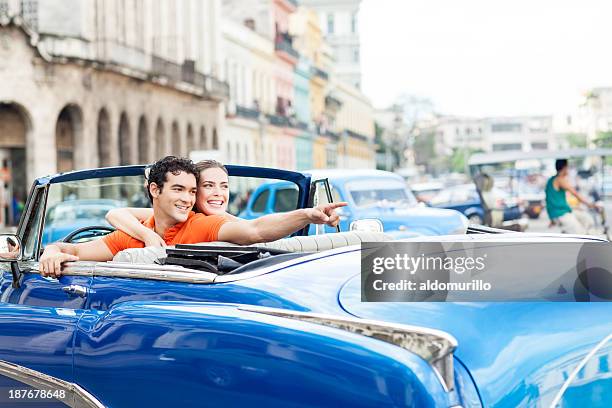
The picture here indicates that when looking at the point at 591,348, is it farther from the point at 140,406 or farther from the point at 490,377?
the point at 140,406

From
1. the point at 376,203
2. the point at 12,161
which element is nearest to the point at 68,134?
the point at 12,161

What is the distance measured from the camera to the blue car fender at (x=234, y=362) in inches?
96.1

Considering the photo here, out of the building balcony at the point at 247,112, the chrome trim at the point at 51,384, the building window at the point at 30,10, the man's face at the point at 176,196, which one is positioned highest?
the building window at the point at 30,10

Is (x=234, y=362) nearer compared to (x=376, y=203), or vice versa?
(x=234, y=362)

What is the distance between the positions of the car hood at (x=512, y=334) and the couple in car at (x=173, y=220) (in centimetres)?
123

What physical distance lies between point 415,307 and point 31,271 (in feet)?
6.38

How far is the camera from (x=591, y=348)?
2738 mm

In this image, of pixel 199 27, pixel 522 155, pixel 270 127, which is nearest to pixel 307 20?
pixel 270 127

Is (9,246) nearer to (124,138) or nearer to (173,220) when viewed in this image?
(173,220)

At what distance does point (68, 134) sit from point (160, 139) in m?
9.02

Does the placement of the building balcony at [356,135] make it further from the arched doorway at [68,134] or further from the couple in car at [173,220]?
the couple in car at [173,220]

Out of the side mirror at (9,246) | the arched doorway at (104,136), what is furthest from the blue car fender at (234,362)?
the arched doorway at (104,136)

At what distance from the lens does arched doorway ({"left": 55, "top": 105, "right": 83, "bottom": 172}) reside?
4009 centimetres

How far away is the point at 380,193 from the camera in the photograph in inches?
667
